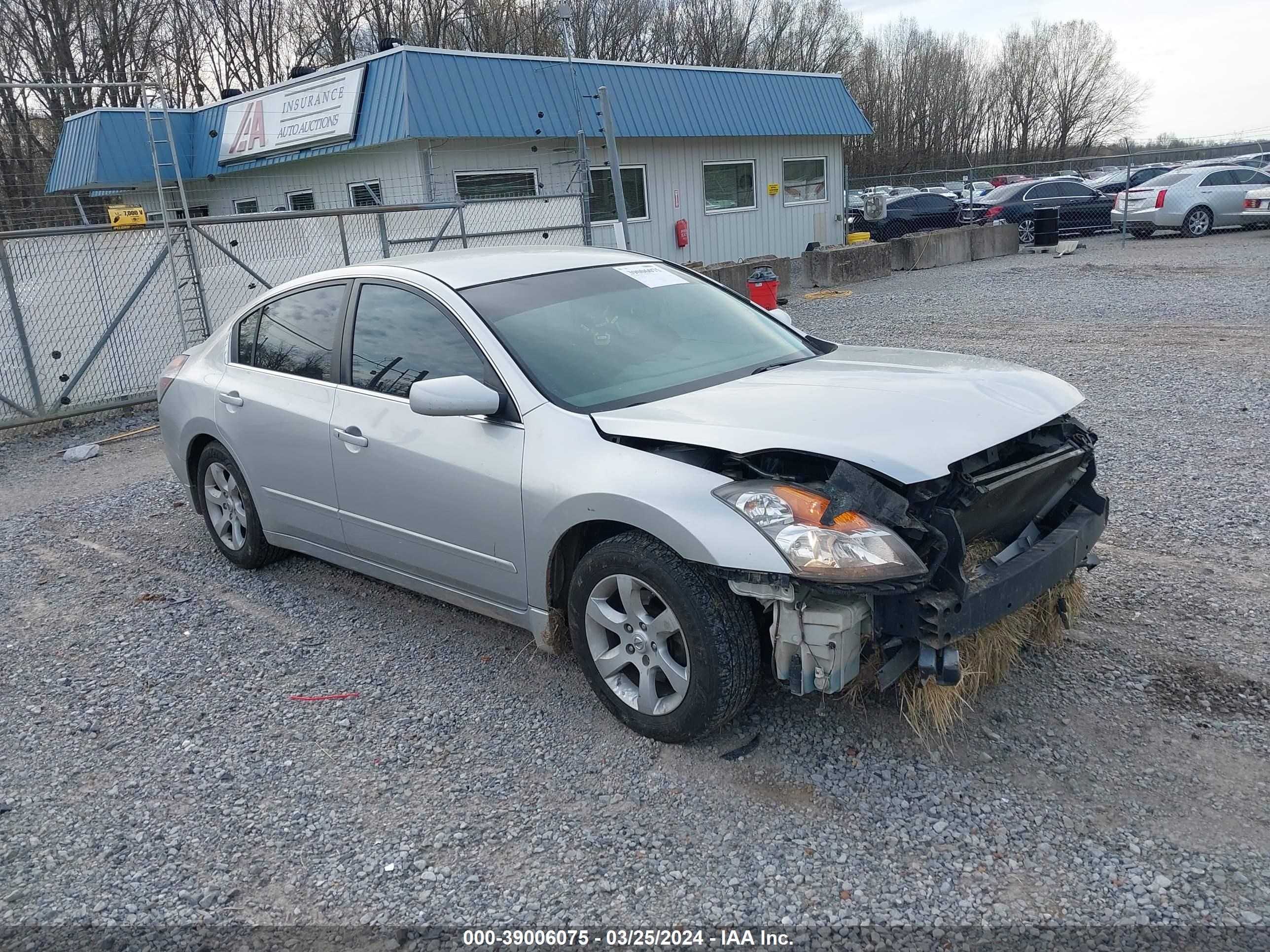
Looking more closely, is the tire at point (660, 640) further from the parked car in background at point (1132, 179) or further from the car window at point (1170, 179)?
the parked car in background at point (1132, 179)

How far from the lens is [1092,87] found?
69.1 m

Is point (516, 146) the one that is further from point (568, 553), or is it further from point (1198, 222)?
point (1198, 222)

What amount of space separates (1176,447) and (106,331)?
9849mm

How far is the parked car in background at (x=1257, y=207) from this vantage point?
71.5 feet

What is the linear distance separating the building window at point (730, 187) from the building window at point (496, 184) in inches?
188

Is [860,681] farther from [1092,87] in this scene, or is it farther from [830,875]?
[1092,87]

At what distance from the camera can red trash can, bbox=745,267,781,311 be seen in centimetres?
1312

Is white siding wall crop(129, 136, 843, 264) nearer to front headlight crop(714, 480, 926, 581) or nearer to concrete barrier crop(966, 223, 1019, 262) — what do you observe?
concrete barrier crop(966, 223, 1019, 262)

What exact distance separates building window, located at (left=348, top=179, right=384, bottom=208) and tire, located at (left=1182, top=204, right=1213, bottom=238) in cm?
1753

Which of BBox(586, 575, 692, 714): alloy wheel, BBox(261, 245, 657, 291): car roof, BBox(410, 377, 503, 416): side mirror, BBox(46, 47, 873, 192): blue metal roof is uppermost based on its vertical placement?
BBox(46, 47, 873, 192): blue metal roof

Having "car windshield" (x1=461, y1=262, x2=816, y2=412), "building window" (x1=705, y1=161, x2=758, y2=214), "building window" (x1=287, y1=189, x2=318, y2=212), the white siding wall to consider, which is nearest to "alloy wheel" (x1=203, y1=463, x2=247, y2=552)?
"car windshield" (x1=461, y1=262, x2=816, y2=412)

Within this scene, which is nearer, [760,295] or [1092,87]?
[760,295]

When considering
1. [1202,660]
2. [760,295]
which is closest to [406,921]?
[1202,660]

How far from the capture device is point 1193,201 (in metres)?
21.9
